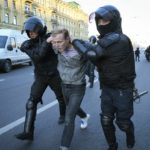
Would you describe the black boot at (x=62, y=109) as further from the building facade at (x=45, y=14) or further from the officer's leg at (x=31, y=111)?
the building facade at (x=45, y=14)

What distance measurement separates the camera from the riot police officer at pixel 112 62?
2.06 m

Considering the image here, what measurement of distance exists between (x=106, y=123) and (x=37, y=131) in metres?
1.40

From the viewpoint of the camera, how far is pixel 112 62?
6.97 ft

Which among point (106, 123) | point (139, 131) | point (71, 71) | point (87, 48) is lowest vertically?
point (139, 131)

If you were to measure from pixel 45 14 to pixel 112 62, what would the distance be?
1971 inches

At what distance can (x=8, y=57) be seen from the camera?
11.8 meters

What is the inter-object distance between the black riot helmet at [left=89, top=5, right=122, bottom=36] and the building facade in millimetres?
22508

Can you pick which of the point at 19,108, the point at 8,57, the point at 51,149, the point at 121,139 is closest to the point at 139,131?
the point at 121,139

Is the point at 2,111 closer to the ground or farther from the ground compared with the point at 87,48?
closer to the ground

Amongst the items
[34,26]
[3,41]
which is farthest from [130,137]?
[3,41]

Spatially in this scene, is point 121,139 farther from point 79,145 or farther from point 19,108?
point 19,108

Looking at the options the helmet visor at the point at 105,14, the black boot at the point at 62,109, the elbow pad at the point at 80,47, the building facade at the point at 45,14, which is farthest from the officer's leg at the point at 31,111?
the building facade at the point at 45,14

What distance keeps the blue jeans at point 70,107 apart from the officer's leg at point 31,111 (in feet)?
1.60

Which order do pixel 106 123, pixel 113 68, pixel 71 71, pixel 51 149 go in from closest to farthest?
pixel 113 68 < pixel 106 123 < pixel 71 71 < pixel 51 149
